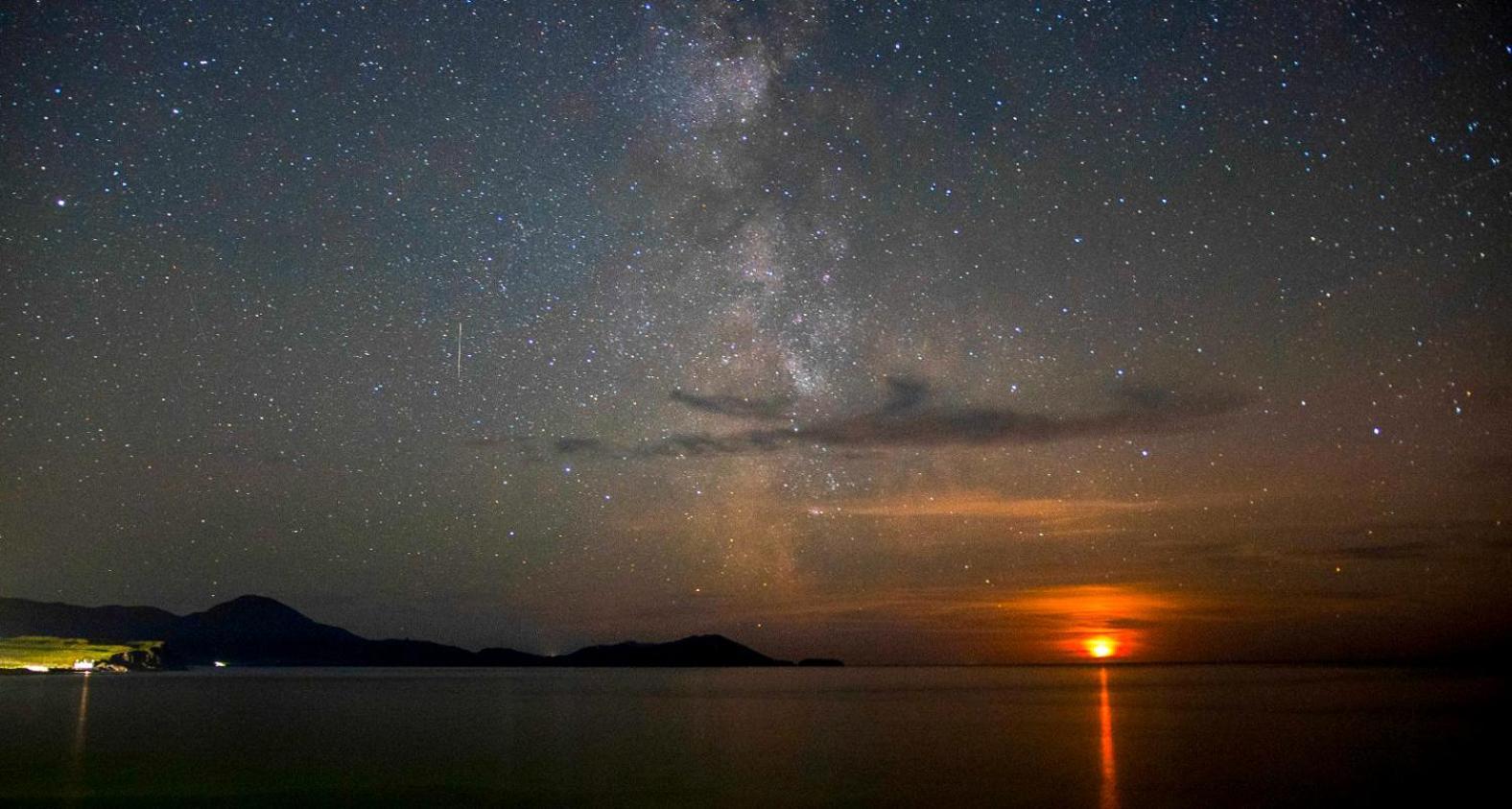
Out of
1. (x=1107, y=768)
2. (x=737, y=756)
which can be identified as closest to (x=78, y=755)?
(x=737, y=756)

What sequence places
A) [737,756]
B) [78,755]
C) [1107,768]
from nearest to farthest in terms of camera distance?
1. [78,755]
2. [1107,768]
3. [737,756]

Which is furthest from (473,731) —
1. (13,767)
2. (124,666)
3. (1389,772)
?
(124,666)

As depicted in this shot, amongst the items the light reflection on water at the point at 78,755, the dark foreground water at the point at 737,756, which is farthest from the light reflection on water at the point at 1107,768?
the light reflection on water at the point at 78,755

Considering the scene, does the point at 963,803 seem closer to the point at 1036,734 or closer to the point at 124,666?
the point at 1036,734

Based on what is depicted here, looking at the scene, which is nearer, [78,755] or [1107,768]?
[78,755]

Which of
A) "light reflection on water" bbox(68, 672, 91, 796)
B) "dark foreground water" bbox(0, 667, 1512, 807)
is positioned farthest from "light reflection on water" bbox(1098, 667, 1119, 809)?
"light reflection on water" bbox(68, 672, 91, 796)

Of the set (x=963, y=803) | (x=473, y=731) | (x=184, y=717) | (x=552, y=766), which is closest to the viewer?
(x=963, y=803)

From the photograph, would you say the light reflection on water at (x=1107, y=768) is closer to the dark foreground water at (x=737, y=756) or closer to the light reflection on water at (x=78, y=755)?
the dark foreground water at (x=737, y=756)

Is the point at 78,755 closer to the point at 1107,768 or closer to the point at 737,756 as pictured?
the point at 737,756

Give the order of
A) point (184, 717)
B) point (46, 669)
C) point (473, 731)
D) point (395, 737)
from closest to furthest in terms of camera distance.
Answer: point (395, 737) < point (473, 731) < point (184, 717) < point (46, 669)

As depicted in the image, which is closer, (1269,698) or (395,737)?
(395,737)

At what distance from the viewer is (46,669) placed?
370 feet

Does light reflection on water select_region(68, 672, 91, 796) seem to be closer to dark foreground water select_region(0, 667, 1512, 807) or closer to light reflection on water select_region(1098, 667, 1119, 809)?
dark foreground water select_region(0, 667, 1512, 807)

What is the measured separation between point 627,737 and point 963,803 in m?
17.7
